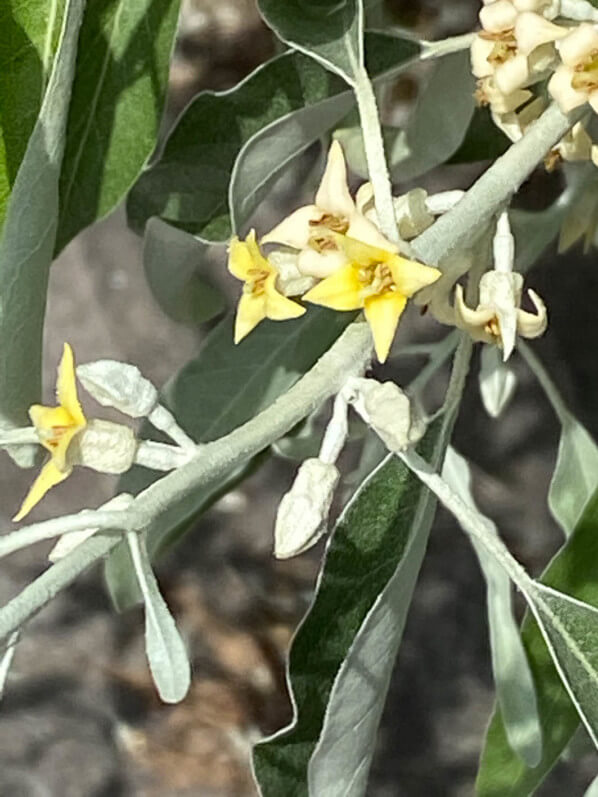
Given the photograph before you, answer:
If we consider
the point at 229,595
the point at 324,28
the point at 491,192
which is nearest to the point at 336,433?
the point at 491,192

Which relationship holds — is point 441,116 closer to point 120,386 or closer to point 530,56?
point 530,56

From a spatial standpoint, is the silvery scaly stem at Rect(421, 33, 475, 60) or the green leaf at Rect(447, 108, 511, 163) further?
the green leaf at Rect(447, 108, 511, 163)

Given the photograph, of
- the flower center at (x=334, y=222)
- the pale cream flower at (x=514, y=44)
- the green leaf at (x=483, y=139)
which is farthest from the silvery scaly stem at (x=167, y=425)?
the green leaf at (x=483, y=139)

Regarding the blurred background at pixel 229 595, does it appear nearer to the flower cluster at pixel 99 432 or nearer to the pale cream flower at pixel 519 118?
the pale cream flower at pixel 519 118

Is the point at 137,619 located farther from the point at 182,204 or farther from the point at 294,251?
the point at 294,251

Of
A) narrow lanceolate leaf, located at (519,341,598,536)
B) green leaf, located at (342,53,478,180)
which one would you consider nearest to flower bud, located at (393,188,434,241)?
green leaf, located at (342,53,478,180)

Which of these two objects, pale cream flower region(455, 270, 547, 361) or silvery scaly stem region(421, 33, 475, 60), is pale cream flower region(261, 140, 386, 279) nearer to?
pale cream flower region(455, 270, 547, 361)

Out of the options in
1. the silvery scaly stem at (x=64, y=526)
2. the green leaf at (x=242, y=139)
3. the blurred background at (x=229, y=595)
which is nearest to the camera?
the silvery scaly stem at (x=64, y=526)
